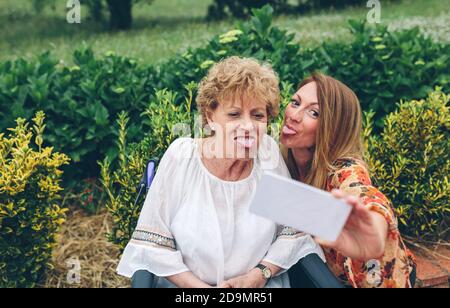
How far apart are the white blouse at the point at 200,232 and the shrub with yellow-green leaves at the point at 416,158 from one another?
1.38 metres

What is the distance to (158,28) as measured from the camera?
10922mm

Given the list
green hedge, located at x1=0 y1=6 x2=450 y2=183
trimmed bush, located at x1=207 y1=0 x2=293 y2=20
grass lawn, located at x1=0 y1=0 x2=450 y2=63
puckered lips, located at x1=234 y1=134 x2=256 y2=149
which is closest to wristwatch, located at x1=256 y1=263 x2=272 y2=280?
puckered lips, located at x1=234 y1=134 x2=256 y2=149

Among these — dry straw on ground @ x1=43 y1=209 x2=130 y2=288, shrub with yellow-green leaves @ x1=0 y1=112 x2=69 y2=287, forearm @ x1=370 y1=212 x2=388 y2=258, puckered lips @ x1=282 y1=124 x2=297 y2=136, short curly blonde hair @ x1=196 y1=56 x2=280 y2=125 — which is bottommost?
dry straw on ground @ x1=43 y1=209 x2=130 y2=288

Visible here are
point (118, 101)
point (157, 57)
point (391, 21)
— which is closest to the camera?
point (118, 101)

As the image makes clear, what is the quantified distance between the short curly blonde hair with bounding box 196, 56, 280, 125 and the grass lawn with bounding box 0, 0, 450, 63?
14.1ft

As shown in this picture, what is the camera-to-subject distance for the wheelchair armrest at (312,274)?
8.54ft

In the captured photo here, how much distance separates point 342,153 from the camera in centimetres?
285

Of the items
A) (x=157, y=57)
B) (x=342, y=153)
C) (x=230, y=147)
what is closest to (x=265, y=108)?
(x=230, y=147)

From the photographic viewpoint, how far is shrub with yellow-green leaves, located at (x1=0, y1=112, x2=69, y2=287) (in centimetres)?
349

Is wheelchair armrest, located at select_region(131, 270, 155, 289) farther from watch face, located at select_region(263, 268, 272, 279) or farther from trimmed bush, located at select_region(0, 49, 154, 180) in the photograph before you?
trimmed bush, located at select_region(0, 49, 154, 180)

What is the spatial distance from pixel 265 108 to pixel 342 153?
15.7 inches

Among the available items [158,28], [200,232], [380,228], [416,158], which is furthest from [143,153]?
[158,28]

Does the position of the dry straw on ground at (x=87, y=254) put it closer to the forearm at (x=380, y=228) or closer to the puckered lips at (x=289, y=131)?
the puckered lips at (x=289, y=131)
